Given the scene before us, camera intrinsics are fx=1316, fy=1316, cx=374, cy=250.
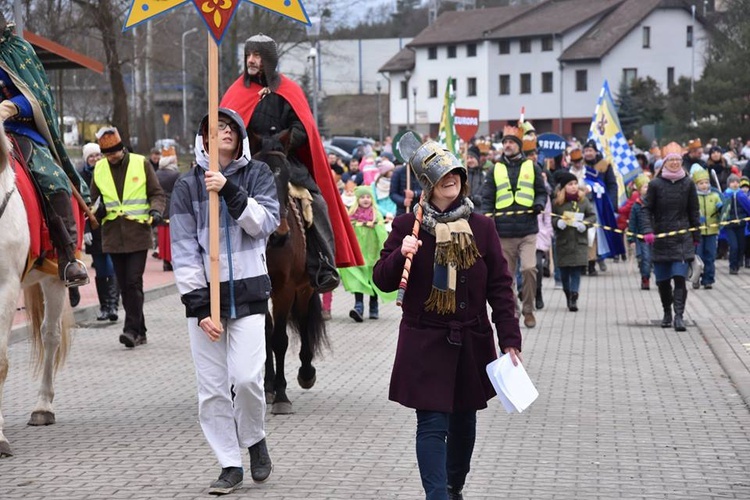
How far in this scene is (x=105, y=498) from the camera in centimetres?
670

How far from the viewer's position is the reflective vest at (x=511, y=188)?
14.7m

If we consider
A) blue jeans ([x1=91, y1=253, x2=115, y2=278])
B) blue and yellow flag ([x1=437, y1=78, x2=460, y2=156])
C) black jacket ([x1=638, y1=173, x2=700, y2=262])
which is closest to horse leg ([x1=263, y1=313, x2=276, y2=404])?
black jacket ([x1=638, y1=173, x2=700, y2=262])

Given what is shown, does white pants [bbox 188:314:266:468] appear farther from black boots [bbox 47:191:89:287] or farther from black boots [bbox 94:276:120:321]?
black boots [bbox 94:276:120:321]

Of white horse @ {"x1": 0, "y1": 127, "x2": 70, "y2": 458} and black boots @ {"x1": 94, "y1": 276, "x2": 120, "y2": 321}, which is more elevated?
white horse @ {"x1": 0, "y1": 127, "x2": 70, "y2": 458}

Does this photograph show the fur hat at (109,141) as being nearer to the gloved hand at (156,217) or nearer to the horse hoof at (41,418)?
the gloved hand at (156,217)

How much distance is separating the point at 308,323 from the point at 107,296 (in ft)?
21.2

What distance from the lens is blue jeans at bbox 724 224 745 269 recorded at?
2234 centimetres

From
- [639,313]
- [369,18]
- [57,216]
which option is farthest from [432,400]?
[369,18]

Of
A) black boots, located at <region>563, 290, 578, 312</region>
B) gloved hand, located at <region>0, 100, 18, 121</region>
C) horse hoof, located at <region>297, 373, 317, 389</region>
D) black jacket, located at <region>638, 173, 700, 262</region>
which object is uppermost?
gloved hand, located at <region>0, 100, 18, 121</region>

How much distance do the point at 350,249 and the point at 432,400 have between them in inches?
168

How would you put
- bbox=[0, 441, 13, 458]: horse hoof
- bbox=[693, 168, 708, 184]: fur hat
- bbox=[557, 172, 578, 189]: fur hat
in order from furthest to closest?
bbox=[693, 168, 708, 184]: fur hat
bbox=[557, 172, 578, 189]: fur hat
bbox=[0, 441, 13, 458]: horse hoof

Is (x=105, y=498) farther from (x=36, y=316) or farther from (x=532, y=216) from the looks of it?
(x=532, y=216)

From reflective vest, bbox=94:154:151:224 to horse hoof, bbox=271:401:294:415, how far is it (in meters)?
4.85

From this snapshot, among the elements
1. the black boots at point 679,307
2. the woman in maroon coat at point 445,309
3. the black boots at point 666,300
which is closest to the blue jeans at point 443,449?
the woman in maroon coat at point 445,309
